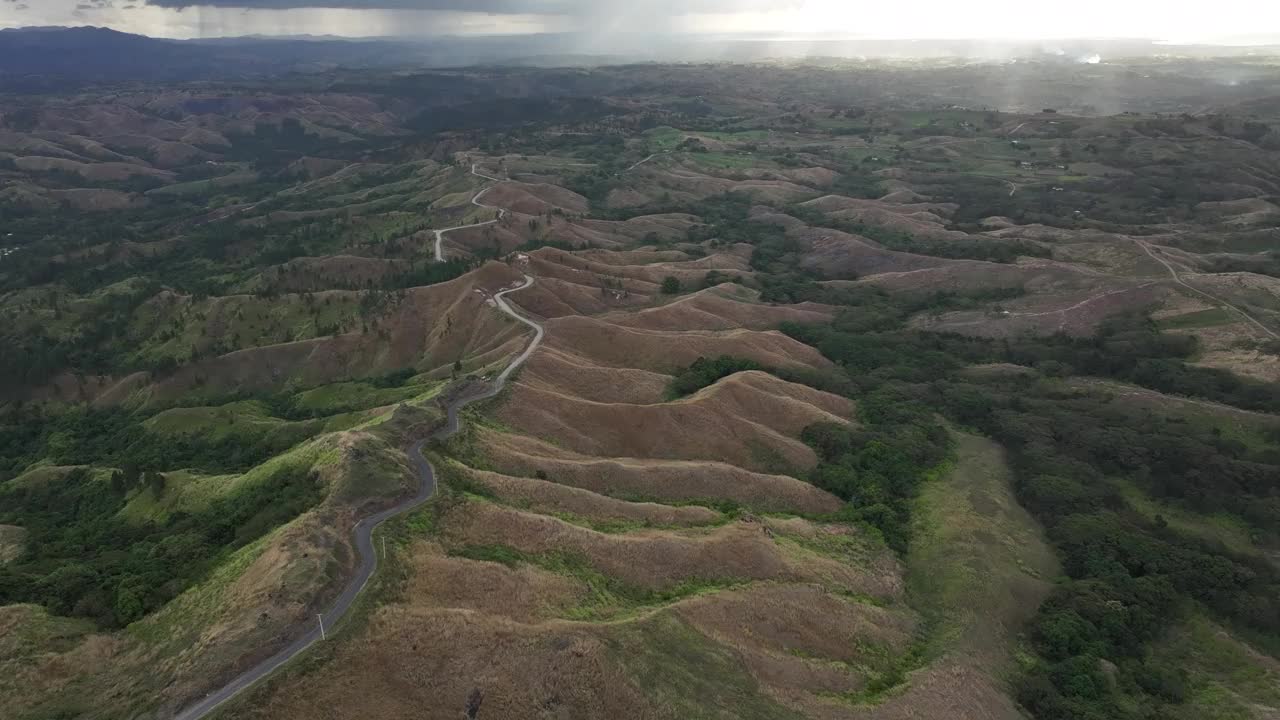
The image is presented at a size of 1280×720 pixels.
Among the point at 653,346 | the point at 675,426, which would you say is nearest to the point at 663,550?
the point at 675,426

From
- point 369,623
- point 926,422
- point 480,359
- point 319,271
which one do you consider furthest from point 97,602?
point 319,271

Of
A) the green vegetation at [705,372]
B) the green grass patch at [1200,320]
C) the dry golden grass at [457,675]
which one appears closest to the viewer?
the dry golden grass at [457,675]

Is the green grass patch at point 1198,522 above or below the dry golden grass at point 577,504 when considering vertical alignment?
below

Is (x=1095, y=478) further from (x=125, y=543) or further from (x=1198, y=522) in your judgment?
(x=125, y=543)

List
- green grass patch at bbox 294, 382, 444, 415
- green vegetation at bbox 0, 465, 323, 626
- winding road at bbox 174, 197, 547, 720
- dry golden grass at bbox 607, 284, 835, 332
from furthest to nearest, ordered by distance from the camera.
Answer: dry golden grass at bbox 607, 284, 835, 332 < green grass patch at bbox 294, 382, 444, 415 < green vegetation at bbox 0, 465, 323, 626 < winding road at bbox 174, 197, 547, 720

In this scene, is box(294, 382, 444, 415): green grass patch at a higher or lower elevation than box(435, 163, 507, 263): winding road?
lower

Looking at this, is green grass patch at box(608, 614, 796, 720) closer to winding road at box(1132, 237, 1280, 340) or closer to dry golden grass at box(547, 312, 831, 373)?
dry golden grass at box(547, 312, 831, 373)

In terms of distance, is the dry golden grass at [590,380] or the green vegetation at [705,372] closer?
the dry golden grass at [590,380]

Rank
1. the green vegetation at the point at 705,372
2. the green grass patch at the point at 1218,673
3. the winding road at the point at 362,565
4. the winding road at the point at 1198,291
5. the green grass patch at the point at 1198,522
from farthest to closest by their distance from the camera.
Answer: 1. the winding road at the point at 1198,291
2. the green vegetation at the point at 705,372
3. the green grass patch at the point at 1198,522
4. the green grass patch at the point at 1218,673
5. the winding road at the point at 362,565

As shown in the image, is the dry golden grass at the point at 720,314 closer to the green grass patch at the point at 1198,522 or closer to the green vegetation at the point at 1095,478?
the green vegetation at the point at 1095,478

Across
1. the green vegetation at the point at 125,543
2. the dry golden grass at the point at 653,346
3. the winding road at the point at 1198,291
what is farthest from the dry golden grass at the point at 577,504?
the winding road at the point at 1198,291

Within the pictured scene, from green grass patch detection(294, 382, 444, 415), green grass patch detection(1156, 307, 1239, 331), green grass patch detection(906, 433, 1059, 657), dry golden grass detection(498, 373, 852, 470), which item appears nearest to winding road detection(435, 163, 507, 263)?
green grass patch detection(294, 382, 444, 415)
